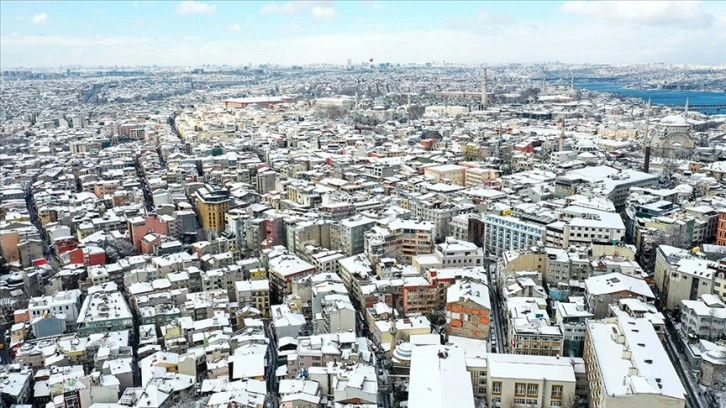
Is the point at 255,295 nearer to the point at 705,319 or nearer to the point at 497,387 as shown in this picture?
the point at 497,387

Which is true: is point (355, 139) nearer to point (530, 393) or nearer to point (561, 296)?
point (561, 296)

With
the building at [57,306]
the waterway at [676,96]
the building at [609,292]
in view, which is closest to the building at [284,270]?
the building at [57,306]

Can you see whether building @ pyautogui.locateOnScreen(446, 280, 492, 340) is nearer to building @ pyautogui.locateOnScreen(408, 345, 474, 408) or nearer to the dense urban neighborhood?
the dense urban neighborhood

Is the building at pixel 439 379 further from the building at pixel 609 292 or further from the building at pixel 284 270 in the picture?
the building at pixel 284 270

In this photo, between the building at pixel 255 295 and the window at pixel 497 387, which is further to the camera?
the building at pixel 255 295

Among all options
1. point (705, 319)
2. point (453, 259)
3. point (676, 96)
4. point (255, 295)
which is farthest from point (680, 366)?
point (676, 96)

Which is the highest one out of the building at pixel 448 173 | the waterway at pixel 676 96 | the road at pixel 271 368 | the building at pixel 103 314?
the waterway at pixel 676 96

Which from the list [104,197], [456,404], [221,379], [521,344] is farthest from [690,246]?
[104,197]
